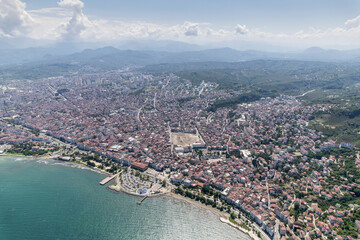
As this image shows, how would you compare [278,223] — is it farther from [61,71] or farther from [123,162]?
[61,71]

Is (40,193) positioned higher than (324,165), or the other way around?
(324,165)

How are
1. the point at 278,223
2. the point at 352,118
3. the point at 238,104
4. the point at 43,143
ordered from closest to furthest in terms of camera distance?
the point at 278,223, the point at 43,143, the point at 352,118, the point at 238,104

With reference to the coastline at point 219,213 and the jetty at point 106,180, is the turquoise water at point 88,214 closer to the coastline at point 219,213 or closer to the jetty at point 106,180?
the coastline at point 219,213

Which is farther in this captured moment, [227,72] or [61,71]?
[61,71]

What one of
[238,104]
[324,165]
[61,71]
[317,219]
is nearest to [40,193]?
[317,219]

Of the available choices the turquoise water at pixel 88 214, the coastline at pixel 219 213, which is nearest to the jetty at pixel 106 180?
the turquoise water at pixel 88 214

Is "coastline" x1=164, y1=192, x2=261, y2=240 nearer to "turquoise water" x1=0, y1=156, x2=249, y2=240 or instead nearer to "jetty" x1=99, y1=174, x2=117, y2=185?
"turquoise water" x1=0, y1=156, x2=249, y2=240

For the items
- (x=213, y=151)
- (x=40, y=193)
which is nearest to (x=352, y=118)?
(x=213, y=151)

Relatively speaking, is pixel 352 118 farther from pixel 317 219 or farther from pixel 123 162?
pixel 123 162

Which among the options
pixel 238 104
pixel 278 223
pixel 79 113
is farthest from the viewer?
pixel 238 104
